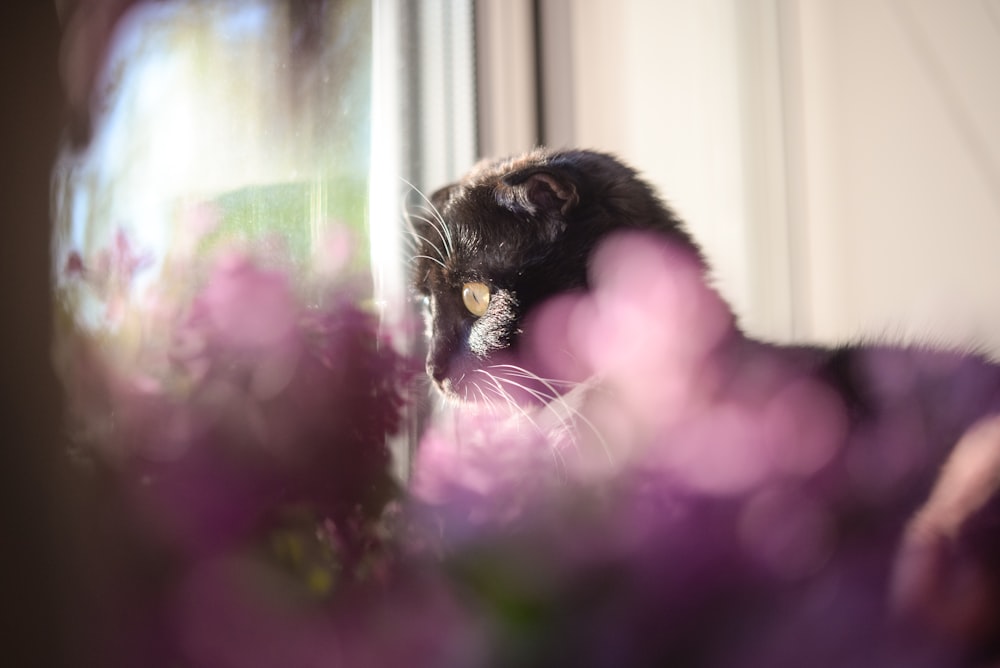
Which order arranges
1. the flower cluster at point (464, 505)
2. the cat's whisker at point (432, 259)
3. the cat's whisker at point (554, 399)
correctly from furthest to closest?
the cat's whisker at point (432, 259) → the cat's whisker at point (554, 399) → the flower cluster at point (464, 505)

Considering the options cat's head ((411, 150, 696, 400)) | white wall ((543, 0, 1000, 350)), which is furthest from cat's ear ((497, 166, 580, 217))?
white wall ((543, 0, 1000, 350))

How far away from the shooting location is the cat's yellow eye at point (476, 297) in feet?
2.20

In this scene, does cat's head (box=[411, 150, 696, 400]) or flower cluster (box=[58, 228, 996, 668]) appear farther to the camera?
cat's head (box=[411, 150, 696, 400])

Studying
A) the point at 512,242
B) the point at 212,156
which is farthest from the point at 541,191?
the point at 212,156

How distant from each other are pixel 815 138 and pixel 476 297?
462mm

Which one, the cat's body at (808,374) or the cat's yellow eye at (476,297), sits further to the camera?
the cat's yellow eye at (476,297)

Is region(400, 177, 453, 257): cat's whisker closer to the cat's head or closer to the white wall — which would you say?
the cat's head

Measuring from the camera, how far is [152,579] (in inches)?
17.8

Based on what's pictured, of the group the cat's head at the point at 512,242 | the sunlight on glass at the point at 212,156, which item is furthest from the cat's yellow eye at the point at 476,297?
the sunlight on glass at the point at 212,156

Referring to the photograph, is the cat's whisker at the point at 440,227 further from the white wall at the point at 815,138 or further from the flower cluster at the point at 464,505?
the white wall at the point at 815,138

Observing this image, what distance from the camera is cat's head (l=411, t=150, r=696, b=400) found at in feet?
2.11

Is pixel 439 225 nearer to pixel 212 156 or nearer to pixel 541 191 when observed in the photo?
pixel 541 191

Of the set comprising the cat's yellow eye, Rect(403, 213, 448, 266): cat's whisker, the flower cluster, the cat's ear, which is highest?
the cat's ear

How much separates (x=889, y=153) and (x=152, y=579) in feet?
2.65
